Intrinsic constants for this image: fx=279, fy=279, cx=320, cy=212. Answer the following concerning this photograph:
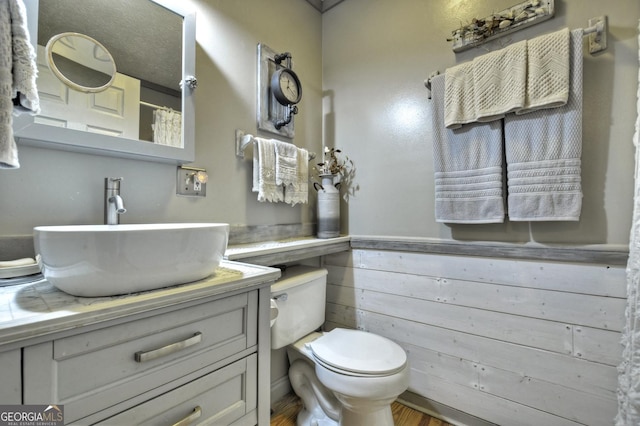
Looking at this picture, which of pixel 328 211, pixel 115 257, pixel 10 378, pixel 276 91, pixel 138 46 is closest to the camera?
pixel 10 378

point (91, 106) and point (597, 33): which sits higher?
point (597, 33)

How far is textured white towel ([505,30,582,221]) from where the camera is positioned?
41.4 inches

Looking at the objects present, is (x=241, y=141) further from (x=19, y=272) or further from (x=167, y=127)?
(x=19, y=272)

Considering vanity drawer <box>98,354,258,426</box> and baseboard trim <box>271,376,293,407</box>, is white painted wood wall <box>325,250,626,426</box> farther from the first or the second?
vanity drawer <box>98,354,258,426</box>

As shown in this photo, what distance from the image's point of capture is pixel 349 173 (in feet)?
5.78

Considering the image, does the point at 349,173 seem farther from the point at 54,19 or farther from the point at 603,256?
the point at 54,19

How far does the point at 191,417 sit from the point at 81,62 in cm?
109

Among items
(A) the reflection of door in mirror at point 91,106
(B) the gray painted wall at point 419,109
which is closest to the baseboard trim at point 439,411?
(B) the gray painted wall at point 419,109

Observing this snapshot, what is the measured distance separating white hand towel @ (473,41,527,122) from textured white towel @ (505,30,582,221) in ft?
0.23

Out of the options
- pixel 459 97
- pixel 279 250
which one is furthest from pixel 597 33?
pixel 279 250

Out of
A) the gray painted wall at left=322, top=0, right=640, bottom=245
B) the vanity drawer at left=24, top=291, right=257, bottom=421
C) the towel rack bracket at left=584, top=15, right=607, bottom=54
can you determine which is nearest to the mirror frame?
the vanity drawer at left=24, top=291, right=257, bottom=421

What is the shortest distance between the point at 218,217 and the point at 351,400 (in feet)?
3.10

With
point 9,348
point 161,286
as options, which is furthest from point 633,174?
point 9,348

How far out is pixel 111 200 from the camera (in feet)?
2.97
